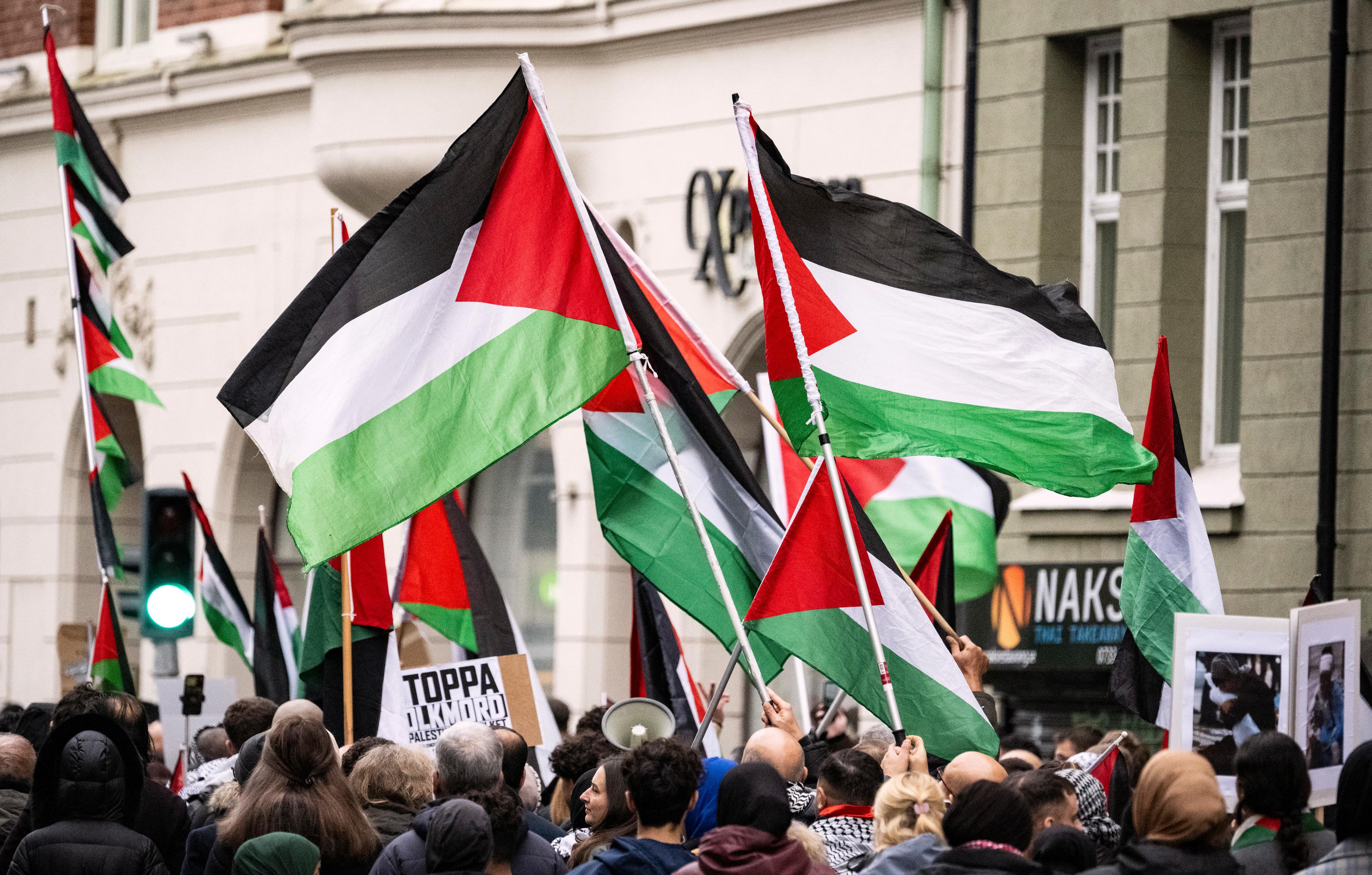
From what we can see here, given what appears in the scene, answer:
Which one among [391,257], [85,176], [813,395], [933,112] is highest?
[933,112]

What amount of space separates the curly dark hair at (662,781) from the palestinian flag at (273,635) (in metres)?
6.38

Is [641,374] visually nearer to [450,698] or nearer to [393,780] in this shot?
[393,780]

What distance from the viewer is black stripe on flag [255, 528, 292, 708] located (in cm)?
1204

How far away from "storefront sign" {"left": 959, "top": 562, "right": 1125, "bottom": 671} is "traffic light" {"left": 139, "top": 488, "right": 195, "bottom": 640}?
17.0 feet

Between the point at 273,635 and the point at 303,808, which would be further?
the point at 273,635

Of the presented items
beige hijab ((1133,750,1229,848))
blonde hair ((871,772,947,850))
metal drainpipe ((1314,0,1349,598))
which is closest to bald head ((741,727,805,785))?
blonde hair ((871,772,947,850))

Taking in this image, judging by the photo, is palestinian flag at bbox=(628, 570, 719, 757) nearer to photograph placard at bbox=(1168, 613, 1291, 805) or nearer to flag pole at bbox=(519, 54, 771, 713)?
flag pole at bbox=(519, 54, 771, 713)

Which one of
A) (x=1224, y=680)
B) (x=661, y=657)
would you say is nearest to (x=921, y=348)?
(x=1224, y=680)

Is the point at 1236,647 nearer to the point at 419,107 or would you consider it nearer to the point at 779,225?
the point at 779,225

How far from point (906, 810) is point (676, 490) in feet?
9.23

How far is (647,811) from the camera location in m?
5.86

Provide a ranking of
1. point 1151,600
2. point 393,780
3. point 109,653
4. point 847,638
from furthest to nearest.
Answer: point 109,653 < point 1151,600 < point 847,638 < point 393,780

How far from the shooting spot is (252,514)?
19.8 m

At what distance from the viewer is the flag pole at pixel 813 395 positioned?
22.8 feet
